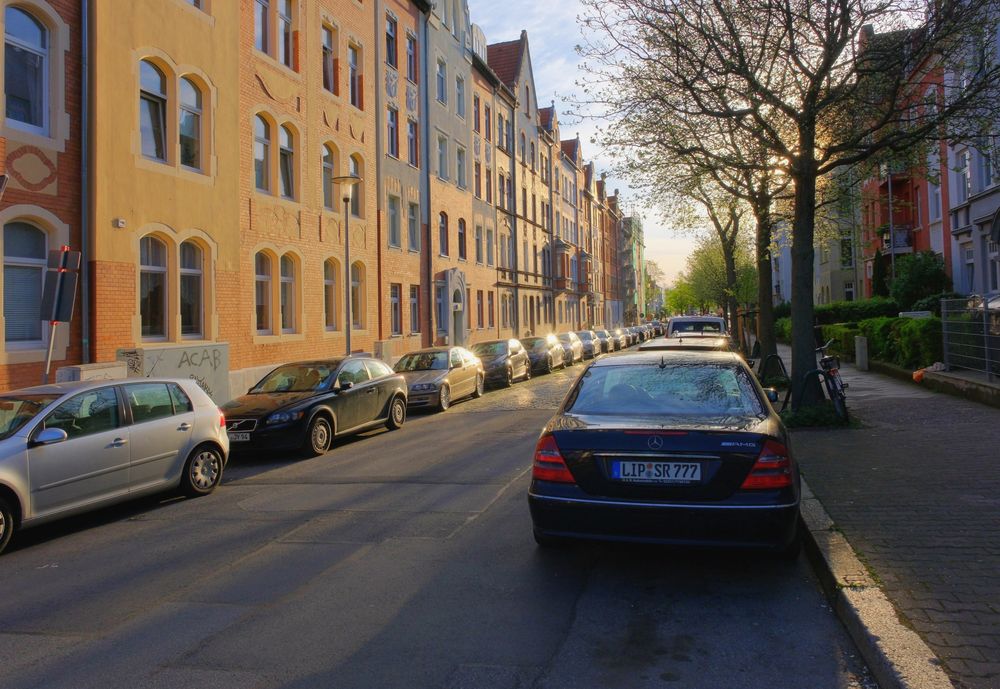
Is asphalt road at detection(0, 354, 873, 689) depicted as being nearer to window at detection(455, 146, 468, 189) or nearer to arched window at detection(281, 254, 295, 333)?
arched window at detection(281, 254, 295, 333)

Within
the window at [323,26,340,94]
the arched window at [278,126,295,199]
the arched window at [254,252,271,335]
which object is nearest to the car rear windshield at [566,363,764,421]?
the arched window at [254,252,271,335]

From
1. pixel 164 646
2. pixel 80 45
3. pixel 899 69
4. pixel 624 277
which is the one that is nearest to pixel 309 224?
pixel 80 45

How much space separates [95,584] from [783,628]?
464 cm

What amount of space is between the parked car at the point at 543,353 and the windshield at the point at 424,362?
9713mm

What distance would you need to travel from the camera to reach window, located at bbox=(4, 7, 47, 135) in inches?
462

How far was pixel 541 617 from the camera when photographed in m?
4.41

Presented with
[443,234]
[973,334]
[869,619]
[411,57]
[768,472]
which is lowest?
[869,619]

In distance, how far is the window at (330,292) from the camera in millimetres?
21547

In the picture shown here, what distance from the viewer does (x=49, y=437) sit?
655cm

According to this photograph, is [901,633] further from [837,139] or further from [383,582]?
[837,139]

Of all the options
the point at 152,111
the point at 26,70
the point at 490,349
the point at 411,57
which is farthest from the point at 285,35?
the point at 490,349

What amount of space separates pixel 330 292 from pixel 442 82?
1354cm

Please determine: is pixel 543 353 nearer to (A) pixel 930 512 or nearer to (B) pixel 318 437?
(B) pixel 318 437

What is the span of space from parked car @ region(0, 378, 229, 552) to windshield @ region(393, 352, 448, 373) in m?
9.83
